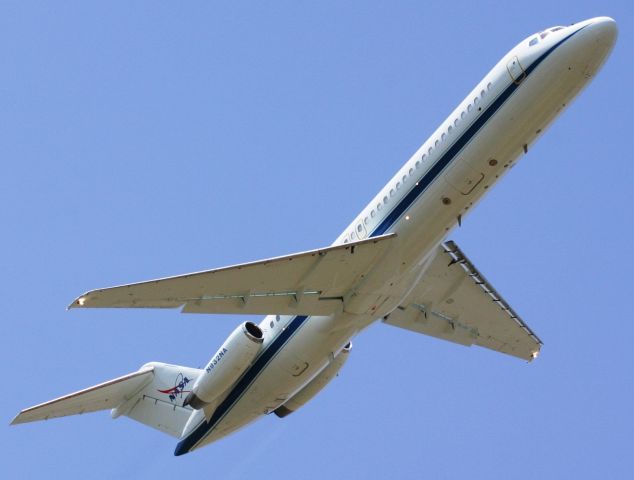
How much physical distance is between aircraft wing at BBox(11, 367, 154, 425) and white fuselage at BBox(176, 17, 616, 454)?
384cm

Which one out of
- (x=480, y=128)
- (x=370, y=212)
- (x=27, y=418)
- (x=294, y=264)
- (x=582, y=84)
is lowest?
(x=27, y=418)

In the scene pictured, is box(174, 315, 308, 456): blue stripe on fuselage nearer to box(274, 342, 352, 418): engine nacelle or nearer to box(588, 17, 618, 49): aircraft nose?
box(274, 342, 352, 418): engine nacelle

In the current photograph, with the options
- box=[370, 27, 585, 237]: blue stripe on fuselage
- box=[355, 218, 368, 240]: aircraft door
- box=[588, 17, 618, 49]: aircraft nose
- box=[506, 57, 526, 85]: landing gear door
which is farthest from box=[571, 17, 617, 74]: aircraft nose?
box=[355, 218, 368, 240]: aircraft door

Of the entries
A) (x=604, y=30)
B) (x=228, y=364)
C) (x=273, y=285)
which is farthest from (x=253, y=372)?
(x=604, y=30)

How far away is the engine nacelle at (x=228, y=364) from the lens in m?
25.5

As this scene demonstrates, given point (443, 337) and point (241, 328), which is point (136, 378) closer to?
point (241, 328)

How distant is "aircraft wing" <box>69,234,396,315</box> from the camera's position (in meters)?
23.4

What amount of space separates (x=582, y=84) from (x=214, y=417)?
37.4 ft

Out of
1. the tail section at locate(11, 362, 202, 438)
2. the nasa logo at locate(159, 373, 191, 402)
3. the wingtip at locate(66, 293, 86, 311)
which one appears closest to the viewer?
the wingtip at locate(66, 293, 86, 311)

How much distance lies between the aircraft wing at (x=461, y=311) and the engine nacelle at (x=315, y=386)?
1.73 m

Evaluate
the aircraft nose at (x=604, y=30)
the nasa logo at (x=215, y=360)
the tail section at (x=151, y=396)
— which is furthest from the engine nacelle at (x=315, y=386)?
the aircraft nose at (x=604, y=30)

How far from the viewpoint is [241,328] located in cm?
2566

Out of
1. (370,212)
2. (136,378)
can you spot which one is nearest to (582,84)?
(370,212)

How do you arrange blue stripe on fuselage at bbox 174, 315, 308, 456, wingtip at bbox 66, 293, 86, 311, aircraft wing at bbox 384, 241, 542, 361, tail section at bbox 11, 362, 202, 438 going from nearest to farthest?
wingtip at bbox 66, 293, 86, 311, blue stripe on fuselage at bbox 174, 315, 308, 456, aircraft wing at bbox 384, 241, 542, 361, tail section at bbox 11, 362, 202, 438
